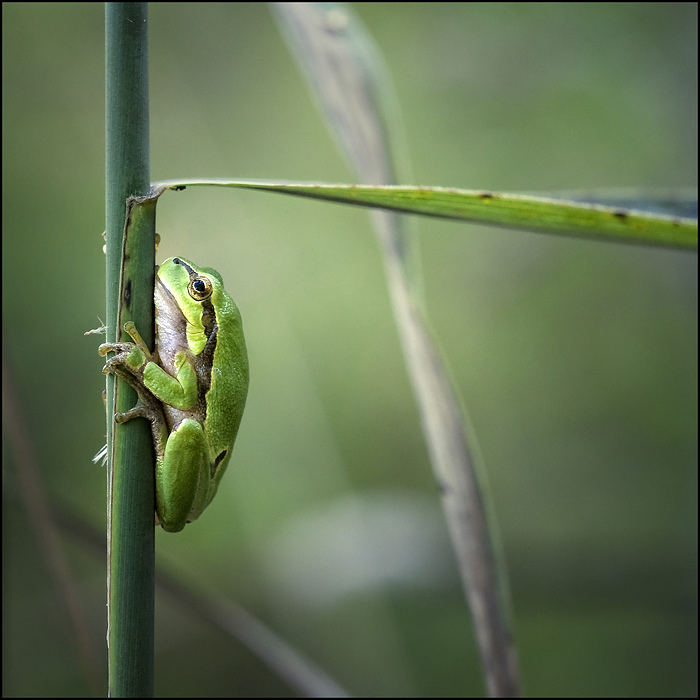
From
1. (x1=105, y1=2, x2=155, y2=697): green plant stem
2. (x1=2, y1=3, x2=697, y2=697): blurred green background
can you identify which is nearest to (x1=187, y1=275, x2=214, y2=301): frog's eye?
(x1=105, y1=2, x2=155, y2=697): green plant stem

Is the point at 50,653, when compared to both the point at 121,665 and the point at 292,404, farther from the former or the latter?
the point at 121,665

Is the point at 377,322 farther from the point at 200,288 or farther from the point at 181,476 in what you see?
the point at 181,476

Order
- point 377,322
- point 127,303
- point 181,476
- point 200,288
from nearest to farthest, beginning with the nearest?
point 127,303
point 181,476
point 200,288
point 377,322

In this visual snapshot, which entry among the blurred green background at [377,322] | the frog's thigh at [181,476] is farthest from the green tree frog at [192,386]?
the blurred green background at [377,322]

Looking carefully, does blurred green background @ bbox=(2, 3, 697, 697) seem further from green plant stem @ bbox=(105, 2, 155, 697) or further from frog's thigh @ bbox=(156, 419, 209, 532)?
green plant stem @ bbox=(105, 2, 155, 697)

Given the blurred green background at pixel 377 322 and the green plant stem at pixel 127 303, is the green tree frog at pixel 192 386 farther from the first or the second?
the blurred green background at pixel 377 322

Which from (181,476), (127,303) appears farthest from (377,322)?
(127,303)

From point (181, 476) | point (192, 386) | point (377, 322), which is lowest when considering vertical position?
point (181, 476)
